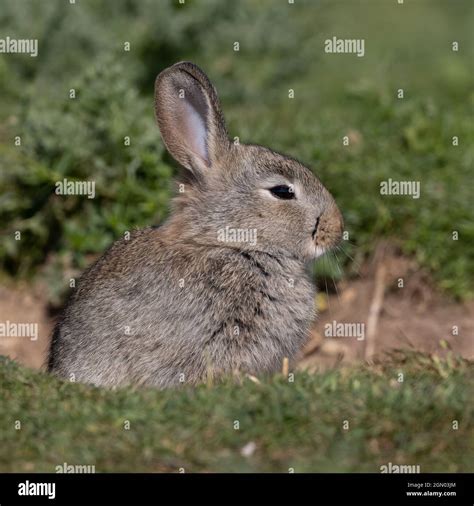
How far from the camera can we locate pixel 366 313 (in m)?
8.92

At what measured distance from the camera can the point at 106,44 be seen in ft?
35.3

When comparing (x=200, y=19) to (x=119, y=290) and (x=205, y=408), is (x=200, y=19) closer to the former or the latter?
(x=119, y=290)

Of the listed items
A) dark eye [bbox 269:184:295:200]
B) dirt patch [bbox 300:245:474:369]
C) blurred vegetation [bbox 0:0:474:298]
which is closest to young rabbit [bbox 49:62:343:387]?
dark eye [bbox 269:184:295:200]

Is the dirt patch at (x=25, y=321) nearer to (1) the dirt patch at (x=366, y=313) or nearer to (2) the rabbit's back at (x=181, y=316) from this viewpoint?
(1) the dirt patch at (x=366, y=313)

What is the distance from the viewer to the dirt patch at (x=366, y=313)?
874 centimetres

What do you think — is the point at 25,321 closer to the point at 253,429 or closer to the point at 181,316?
the point at 181,316

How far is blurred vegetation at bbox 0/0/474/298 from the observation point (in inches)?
342

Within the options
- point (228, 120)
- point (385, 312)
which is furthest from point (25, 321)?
point (385, 312)

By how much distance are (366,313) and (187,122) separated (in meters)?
3.06

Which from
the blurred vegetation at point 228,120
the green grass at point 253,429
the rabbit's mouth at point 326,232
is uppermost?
the blurred vegetation at point 228,120

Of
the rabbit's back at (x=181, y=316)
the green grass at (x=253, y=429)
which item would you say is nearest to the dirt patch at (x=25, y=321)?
the rabbit's back at (x=181, y=316)

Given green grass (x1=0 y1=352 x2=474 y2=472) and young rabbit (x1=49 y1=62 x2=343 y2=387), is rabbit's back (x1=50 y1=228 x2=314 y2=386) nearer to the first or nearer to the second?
young rabbit (x1=49 y1=62 x2=343 y2=387)

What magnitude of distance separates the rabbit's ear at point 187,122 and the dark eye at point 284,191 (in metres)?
0.41

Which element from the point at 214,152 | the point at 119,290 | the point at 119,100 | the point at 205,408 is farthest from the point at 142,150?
the point at 205,408
